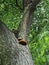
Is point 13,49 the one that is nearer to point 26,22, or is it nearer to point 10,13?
point 26,22

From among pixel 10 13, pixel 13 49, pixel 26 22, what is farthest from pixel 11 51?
pixel 10 13

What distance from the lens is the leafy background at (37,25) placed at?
261 centimetres

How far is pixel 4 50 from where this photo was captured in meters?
2.45

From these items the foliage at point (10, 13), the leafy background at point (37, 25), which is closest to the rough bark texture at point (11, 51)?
the leafy background at point (37, 25)

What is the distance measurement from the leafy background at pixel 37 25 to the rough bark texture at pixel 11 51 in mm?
172

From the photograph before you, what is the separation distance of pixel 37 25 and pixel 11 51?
156 centimetres

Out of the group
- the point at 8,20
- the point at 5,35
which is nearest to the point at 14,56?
the point at 5,35

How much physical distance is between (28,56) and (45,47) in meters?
0.22

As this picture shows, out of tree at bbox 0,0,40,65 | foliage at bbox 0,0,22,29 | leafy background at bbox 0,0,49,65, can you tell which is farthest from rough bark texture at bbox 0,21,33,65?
foliage at bbox 0,0,22,29

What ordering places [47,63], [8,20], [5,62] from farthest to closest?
[8,20] → [47,63] → [5,62]

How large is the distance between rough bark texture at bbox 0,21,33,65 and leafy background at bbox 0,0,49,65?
0.57 feet

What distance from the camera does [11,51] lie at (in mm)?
2479

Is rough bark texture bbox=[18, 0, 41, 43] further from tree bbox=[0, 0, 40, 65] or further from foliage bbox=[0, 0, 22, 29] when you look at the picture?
foliage bbox=[0, 0, 22, 29]

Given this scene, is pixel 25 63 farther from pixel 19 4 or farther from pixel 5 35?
pixel 19 4
